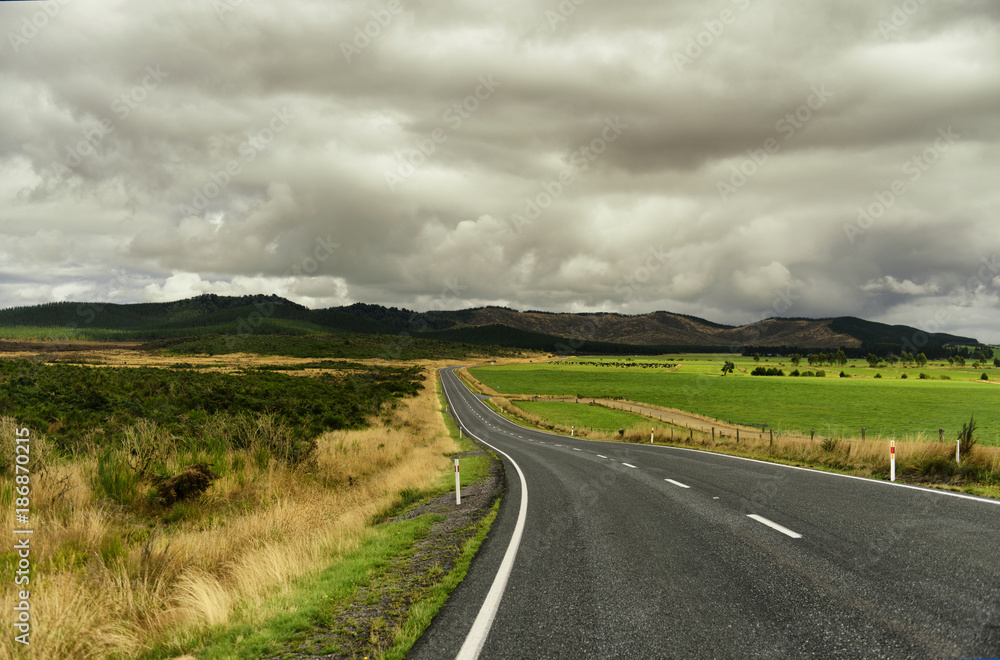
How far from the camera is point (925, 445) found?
14828 mm

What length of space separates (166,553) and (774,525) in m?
9.26

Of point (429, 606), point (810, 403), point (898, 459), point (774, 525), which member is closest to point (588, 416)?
point (810, 403)

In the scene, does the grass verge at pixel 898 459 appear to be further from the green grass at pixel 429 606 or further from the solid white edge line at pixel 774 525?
the green grass at pixel 429 606

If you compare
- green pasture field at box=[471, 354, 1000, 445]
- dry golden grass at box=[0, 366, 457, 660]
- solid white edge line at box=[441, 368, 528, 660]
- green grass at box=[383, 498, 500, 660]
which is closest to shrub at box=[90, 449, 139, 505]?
dry golden grass at box=[0, 366, 457, 660]

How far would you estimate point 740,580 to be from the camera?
5.65 metres

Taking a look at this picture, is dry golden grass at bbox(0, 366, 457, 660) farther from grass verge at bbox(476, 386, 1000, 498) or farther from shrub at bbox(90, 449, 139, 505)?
grass verge at bbox(476, 386, 1000, 498)

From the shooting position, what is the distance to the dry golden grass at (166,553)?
5.09m

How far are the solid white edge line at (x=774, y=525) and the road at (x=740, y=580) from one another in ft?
0.10

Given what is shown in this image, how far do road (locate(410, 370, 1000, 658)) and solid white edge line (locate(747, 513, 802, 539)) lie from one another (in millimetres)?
30

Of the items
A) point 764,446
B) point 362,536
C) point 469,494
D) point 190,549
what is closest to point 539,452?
point 764,446

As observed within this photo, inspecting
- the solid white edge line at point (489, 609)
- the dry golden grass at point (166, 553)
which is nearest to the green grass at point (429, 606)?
the solid white edge line at point (489, 609)

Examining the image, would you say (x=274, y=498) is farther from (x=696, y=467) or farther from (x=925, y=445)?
(x=925, y=445)

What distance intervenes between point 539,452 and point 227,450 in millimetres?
16837

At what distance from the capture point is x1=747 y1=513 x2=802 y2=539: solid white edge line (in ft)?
24.1
